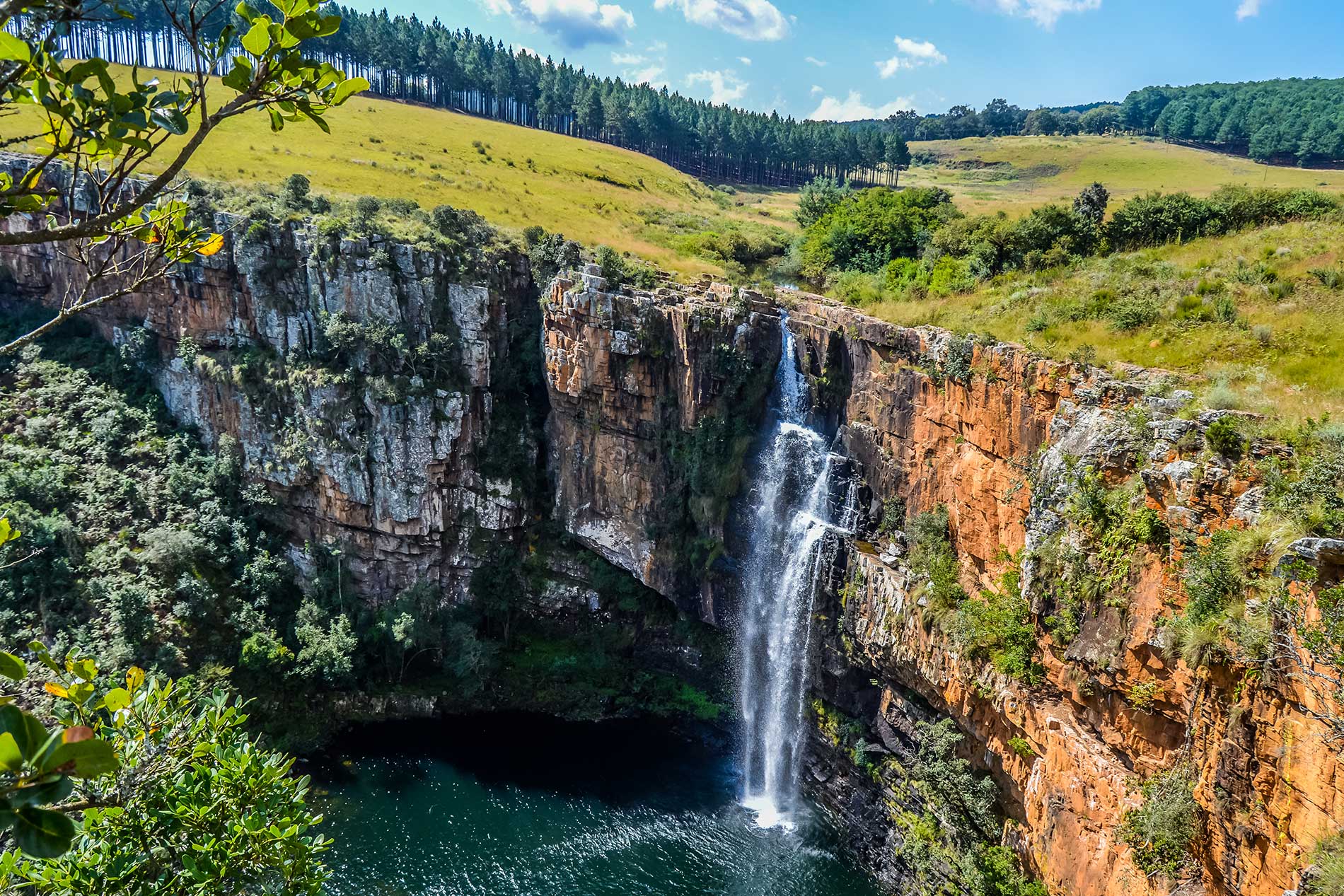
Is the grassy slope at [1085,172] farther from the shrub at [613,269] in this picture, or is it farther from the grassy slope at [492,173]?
the shrub at [613,269]

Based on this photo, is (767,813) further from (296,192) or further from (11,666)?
(296,192)

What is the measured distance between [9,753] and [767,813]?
1118 inches

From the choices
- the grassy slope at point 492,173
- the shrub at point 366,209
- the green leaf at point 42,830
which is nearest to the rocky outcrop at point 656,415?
the grassy slope at point 492,173

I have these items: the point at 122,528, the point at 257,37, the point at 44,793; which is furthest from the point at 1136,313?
the point at 122,528

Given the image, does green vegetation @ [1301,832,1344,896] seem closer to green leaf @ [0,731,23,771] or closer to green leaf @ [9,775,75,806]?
green leaf @ [9,775,75,806]

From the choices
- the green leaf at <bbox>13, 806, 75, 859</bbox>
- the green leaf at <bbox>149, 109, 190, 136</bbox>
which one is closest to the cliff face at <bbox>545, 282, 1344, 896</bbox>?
the green leaf at <bbox>13, 806, 75, 859</bbox>

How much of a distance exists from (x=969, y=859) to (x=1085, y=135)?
310ft

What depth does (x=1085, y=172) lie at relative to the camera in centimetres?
6850

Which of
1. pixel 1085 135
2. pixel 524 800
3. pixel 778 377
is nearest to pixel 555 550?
pixel 524 800

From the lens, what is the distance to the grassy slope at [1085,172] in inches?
1972

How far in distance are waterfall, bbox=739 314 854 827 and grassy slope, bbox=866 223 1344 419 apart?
5.12m

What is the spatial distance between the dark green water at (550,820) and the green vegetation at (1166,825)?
36.6ft

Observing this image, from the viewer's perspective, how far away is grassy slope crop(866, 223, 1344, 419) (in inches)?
638

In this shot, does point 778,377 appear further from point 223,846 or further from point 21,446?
point 21,446
